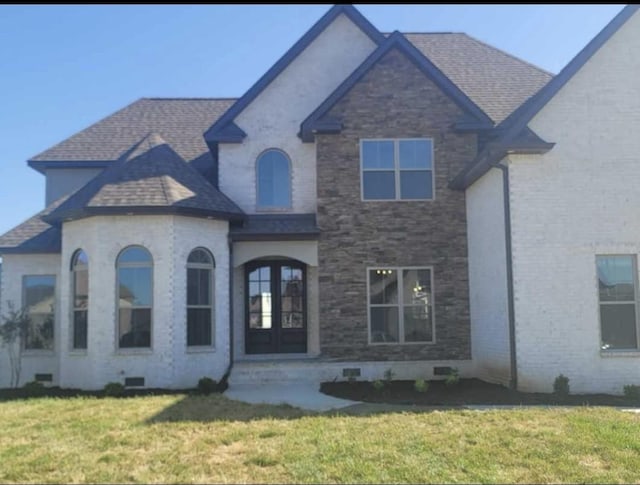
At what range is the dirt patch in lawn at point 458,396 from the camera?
10.4 m

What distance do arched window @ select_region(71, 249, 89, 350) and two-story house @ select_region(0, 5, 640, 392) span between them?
0.04 metres

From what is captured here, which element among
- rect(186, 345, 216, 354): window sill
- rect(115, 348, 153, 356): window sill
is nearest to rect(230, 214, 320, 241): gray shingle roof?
rect(186, 345, 216, 354): window sill

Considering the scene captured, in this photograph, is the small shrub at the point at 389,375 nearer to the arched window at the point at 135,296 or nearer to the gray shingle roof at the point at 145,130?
the arched window at the point at 135,296

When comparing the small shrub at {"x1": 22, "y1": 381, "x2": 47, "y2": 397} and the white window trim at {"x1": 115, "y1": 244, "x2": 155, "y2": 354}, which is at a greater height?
the white window trim at {"x1": 115, "y1": 244, "x2": 155, "y2": 354}

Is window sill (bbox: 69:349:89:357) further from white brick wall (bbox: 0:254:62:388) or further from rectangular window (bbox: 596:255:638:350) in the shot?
rectangular window (bbox: 596:255:638:350)

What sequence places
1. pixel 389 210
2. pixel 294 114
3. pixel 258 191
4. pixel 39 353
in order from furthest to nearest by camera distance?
pixel 294 114
pixel 258 191
pixel 39 353
pixel 389 210

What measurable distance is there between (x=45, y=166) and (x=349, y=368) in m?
10.8

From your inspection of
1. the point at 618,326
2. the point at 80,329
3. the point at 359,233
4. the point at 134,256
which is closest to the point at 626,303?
the point at 618,326

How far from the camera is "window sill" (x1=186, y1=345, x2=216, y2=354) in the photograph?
13281mm

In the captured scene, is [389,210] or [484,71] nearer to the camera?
[389,210]

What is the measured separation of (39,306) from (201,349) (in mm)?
4906

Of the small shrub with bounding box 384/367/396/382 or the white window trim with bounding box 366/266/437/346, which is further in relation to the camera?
the white window trim with bounding box 366/266/437/346

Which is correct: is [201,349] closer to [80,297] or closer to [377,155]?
[80,297]

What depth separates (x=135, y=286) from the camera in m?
13.1
